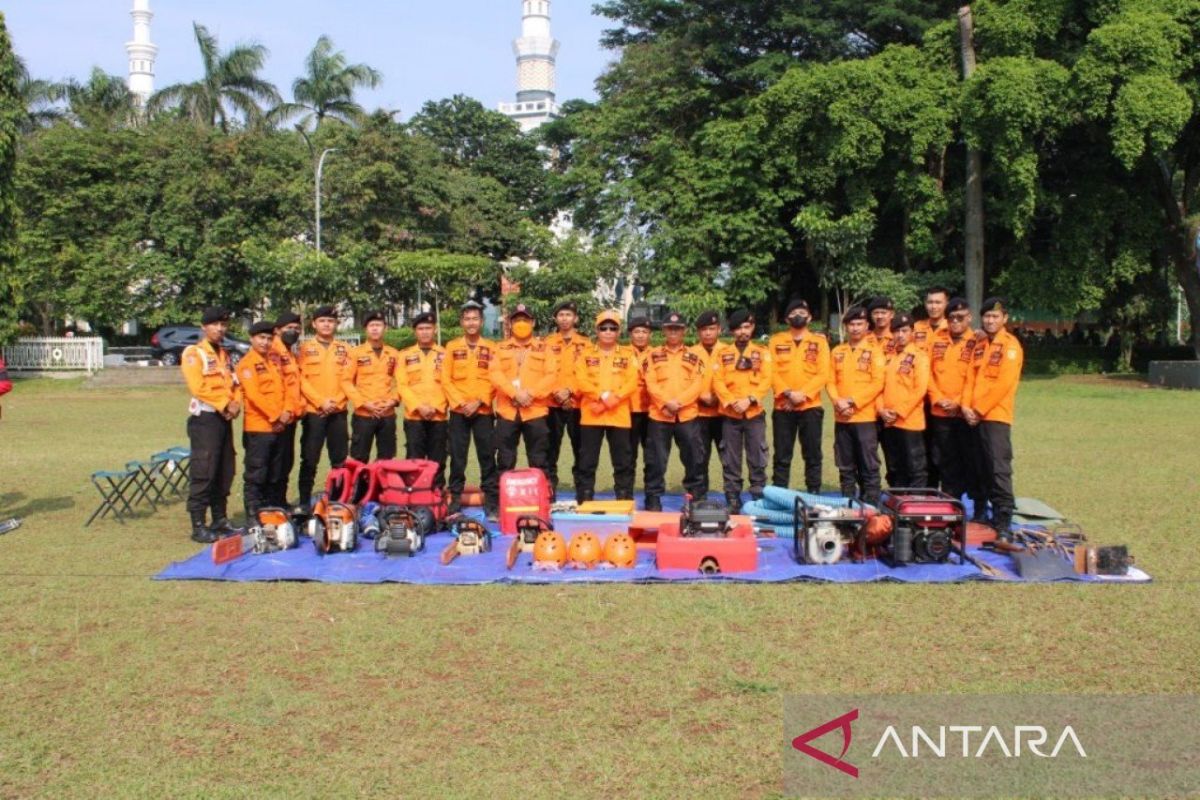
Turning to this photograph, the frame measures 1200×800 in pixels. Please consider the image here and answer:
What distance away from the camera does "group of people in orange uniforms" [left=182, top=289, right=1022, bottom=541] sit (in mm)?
8742

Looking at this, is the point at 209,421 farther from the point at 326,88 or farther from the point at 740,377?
the point at 326,88

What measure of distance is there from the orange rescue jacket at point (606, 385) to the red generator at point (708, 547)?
1.98m

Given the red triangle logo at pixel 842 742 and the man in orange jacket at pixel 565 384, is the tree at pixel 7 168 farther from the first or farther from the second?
the red triangle logo at pixel 842 742

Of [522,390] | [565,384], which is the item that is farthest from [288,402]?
[565,384]

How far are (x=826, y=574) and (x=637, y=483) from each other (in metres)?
4.55

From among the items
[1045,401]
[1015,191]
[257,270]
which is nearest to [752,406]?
[1045,401]

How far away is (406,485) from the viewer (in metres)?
8.59

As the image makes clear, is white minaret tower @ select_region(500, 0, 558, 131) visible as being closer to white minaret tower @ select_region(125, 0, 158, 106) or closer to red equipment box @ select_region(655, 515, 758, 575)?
white minaret tower @ select_region(125, 0, 158, 106)

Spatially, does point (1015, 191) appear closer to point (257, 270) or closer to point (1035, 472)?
point (1035, 472)

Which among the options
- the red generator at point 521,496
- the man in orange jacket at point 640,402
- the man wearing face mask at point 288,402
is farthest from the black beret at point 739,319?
the man wearing face mask at point 288,402

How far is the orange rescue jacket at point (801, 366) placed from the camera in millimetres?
9398

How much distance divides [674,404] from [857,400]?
161 cm

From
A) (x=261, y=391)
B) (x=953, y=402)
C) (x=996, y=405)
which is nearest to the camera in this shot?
(x=996, y=405)

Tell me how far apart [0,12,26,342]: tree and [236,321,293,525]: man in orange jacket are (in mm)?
21434
